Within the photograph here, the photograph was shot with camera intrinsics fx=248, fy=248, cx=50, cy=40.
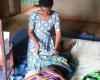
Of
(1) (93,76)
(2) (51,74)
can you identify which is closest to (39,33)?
(2) (51,74)

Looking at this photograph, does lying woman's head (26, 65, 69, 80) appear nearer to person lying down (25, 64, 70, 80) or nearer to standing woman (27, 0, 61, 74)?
person lying down (25, 64, 70, 80)

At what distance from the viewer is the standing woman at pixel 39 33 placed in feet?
7.72

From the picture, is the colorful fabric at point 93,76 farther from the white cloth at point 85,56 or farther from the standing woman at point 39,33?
the standing woman at point 39,33

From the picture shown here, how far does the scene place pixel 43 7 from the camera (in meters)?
2.23

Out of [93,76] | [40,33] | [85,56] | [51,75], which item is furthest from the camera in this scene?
[85,56]

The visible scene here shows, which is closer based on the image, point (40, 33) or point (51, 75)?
point (51, 75)

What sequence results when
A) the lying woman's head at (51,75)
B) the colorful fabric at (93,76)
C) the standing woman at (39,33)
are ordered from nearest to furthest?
the lying woman's head at (51,75) → the colorful fabric at (93,76) → the standing woman at (39,33)

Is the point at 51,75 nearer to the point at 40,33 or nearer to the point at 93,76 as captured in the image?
the point at 93,76

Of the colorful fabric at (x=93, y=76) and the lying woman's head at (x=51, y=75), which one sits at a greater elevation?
the lying woman's head at (x=51, y=75)

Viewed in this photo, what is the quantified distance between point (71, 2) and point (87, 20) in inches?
16.1

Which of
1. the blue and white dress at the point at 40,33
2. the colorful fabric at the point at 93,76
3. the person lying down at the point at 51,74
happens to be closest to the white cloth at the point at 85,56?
the colorful fabric at the point at 93,76

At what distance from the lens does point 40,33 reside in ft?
7.88

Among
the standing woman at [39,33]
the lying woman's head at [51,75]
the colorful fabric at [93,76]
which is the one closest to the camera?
the lying woman's head at [51,75]

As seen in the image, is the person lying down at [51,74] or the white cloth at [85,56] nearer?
the person lying down at [51,74]
